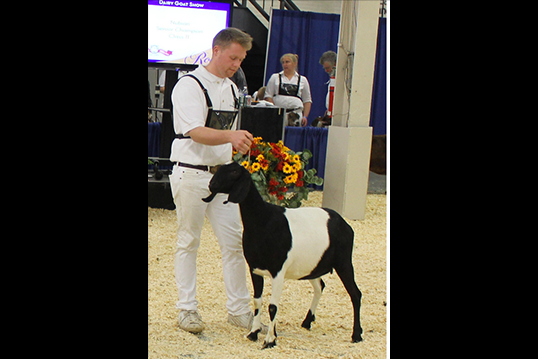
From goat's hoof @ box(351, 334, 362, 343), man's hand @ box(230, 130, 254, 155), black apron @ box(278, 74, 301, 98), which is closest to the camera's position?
man's hand @ box(230, 130, 254, 155)

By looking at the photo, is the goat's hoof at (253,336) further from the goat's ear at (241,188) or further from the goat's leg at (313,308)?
the goat's ear at (241,188)

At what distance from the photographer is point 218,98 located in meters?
1.75

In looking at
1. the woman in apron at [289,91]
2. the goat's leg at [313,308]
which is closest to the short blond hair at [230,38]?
the goat's leg at [313,308]

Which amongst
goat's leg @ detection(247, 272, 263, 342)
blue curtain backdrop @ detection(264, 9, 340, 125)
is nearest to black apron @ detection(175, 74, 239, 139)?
goat's leg @ detection(247, 272, 263, 342)

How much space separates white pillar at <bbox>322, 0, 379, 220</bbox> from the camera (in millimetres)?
1738

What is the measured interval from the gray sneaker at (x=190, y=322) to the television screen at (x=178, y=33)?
95cm

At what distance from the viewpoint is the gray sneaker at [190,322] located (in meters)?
1.77

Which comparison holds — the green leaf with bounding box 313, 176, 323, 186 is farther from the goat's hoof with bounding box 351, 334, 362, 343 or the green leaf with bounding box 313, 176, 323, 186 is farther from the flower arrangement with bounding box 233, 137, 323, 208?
the goat's hoof with bounding box 351, 334, 362, 343

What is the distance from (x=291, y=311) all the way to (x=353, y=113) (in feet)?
2.73

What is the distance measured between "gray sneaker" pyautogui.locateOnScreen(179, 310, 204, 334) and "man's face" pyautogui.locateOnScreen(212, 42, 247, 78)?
891 mm

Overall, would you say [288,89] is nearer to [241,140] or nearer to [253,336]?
[241,140]

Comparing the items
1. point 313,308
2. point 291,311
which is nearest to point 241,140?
point 313,308
